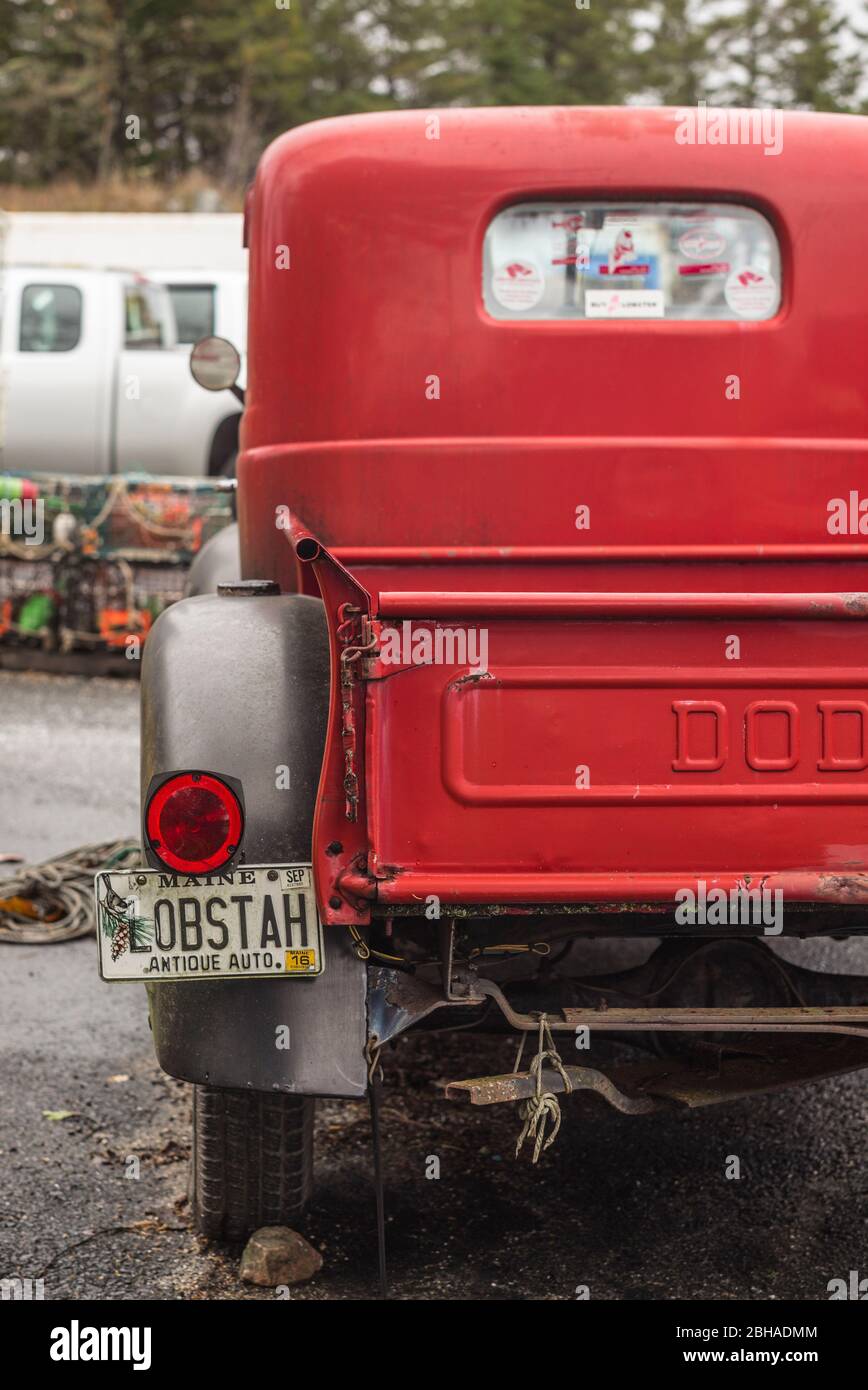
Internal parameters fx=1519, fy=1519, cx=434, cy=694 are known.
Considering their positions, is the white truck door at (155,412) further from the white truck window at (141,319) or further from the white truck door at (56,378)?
the white truck door at (56,378)

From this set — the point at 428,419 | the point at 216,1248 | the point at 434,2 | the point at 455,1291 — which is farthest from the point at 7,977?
the point at 434,2

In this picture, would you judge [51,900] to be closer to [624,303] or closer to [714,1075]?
[714,1075]

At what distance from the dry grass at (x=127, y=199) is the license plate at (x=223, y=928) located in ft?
82.3

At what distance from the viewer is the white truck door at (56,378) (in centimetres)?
1358

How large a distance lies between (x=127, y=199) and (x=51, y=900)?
26.2m

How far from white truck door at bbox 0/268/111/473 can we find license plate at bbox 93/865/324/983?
1126 centimetres

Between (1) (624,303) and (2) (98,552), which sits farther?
(2) (98,552)

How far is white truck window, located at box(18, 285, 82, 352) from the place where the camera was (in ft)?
45.0

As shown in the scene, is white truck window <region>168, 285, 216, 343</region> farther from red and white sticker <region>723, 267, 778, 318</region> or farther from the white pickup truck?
red and white sticker <region>723, 267, 778, 318</region>

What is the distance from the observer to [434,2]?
35281 millimetres

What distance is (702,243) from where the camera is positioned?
128 inches

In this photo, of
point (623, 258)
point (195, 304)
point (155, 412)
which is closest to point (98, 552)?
point (155, 412)

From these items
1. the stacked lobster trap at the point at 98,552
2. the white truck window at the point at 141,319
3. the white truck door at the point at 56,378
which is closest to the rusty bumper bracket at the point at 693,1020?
the stacked lobster trap at the point at 98,552

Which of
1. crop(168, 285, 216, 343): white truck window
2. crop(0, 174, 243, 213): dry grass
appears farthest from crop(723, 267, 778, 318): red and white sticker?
crop(0, 174, 243, 213): dry grass
